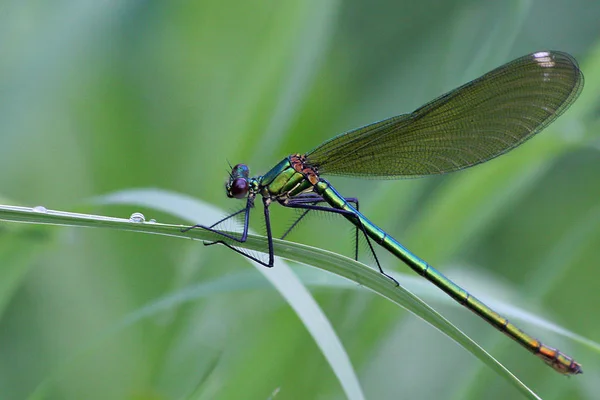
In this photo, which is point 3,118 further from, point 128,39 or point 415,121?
point 415,121

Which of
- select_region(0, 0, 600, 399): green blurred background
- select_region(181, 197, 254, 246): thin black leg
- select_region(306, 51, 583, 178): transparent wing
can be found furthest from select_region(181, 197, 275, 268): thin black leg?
select_region(306, 51, 583, 178): transparent wing

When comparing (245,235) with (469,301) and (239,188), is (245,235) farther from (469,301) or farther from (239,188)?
(469,301)

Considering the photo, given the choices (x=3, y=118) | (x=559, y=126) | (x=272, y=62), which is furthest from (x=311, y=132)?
(x=3, y=118)

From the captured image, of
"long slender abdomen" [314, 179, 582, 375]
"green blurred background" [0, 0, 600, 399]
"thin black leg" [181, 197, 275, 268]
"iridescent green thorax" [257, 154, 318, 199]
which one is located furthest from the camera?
"iridescent green thorax" [257, 154, 318, 199]

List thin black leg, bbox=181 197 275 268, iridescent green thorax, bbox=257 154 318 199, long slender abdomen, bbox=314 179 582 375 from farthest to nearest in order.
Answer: iridescent green thorax, bbox=257 154 318 199 < long slender abdomen, bbox=314 179 582 375 < thin black leg, bbox=181 197 275 268

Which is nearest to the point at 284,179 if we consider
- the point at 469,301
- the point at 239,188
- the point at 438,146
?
the point at 239,188

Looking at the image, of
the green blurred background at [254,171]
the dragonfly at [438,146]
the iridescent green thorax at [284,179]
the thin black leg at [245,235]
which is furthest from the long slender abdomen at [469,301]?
the thin black leg at [245,235]

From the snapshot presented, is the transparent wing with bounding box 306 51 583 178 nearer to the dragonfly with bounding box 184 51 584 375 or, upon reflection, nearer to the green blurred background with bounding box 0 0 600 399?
the dragonfly with bounding box 184 51 584 375
